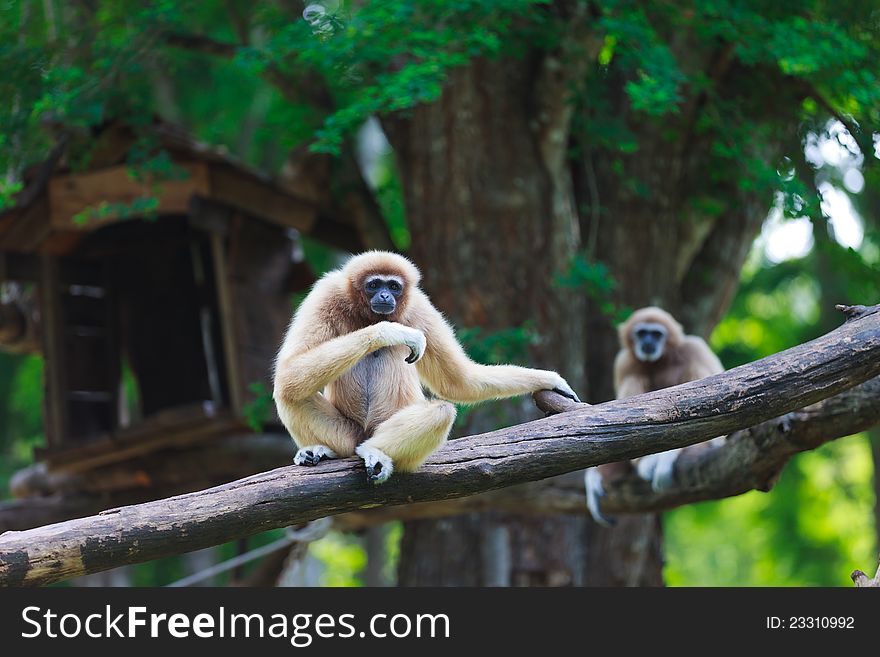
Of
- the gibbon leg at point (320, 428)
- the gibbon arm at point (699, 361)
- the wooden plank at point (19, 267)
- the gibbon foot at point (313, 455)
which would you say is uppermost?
the wooden plank at point (19, 267)

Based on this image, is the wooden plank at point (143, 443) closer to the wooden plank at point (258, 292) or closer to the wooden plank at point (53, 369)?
the wooden plank at point (53, 369)

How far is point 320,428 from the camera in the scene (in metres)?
5.33

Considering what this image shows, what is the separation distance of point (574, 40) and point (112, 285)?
20.5 ft

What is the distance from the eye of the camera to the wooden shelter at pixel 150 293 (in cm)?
1010

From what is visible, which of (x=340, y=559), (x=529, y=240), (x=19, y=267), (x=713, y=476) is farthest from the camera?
(x=340, y=559)

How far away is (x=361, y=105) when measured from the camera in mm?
7965

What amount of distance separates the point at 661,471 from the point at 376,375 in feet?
10.3

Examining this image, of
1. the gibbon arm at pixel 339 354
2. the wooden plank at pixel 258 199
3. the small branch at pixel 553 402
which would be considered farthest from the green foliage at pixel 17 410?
the small branch at pixel 553 402

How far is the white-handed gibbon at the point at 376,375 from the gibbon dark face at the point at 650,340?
126 inches

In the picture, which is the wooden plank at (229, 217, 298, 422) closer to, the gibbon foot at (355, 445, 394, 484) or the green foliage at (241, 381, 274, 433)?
the green foliage at (241, 381, 274, 433)

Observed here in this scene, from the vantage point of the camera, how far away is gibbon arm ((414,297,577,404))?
19.3 ft

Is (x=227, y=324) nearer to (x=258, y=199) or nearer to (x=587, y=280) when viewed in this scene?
(x=258, y=199)

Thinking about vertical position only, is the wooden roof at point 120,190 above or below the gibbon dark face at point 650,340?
above

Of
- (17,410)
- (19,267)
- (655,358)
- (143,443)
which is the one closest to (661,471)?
(655,358)
